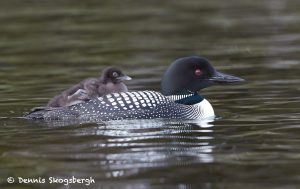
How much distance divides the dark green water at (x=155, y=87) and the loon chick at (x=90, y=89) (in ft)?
1.48

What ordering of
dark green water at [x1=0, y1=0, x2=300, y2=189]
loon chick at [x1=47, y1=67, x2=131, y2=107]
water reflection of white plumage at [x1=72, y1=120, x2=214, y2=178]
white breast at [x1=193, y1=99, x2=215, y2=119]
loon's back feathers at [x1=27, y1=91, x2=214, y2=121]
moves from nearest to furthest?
1. dark green water at [x1=0, y1=0, x2=300, y2=189]
2. water reflection of white plumage at [x1=72, y1=120, x2=214, y2=178]
3. loon's back feathers at [x1=27, y1=91, x2=214, y2=121]
4. white breast at [x1=193, y1=99, x2=215, y2=119]
5. loon chick at [x1=47, y1=67, x2=131, y2=107]

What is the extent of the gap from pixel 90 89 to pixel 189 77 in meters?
0.95

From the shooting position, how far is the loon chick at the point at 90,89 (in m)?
10.3

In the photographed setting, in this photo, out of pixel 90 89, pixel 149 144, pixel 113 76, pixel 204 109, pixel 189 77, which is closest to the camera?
pixel 149 144

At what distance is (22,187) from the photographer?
24.2 ft

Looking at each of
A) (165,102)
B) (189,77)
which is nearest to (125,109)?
(165,102)

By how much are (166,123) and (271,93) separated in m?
2.00

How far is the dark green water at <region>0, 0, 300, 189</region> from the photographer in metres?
7.82

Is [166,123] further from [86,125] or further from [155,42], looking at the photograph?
[155,42]

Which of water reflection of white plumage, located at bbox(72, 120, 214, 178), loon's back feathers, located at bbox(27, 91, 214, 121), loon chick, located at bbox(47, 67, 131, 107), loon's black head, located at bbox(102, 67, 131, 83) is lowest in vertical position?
water reflection of white plumage, located at bbox(72, 120, 214, 178)

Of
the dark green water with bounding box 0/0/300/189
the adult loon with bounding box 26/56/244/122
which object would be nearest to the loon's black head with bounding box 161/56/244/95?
the adult loon with bounding box 26/56/244/122

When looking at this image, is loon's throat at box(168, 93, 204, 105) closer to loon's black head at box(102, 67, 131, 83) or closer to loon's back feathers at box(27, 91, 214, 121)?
loon's back feathers at box(27, 91, 214, 121)

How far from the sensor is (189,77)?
1031 centimetres

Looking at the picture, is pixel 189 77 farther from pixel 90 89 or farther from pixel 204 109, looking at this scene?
pixel 90 89
